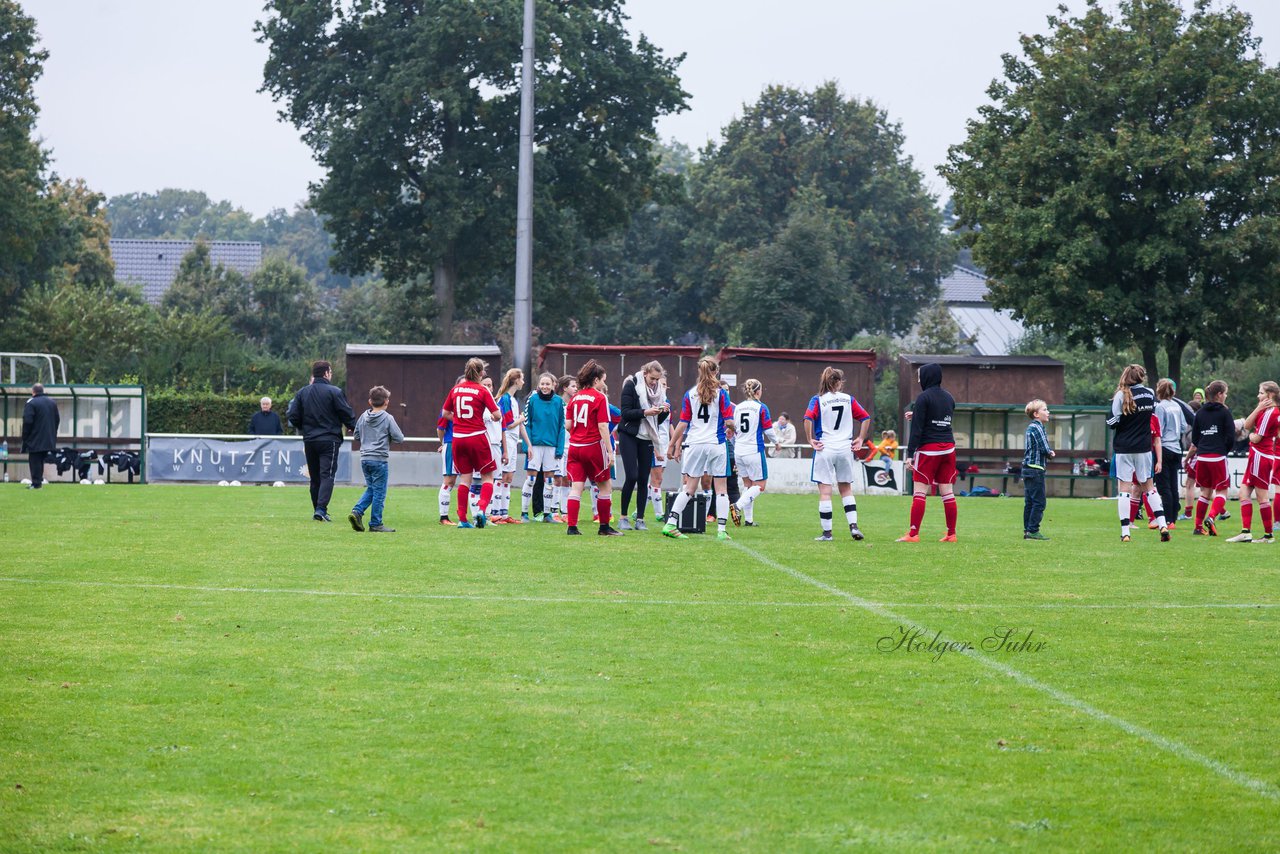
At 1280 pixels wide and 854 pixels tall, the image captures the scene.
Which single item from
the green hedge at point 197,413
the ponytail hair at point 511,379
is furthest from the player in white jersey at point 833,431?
the green hedge at point 197,413

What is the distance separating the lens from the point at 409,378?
3644 centimetres

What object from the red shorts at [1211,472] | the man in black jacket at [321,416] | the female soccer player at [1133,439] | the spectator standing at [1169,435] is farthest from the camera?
the spectator standing at [1169,435]

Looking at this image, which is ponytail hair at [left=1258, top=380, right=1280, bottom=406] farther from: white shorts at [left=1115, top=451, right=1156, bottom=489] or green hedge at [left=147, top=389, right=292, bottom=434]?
green hedge at [left=147, top=389, right=292, bottom=434]

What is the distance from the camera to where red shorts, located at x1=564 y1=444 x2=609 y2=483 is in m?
17.0

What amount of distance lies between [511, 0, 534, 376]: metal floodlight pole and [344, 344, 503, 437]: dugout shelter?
3078 mm

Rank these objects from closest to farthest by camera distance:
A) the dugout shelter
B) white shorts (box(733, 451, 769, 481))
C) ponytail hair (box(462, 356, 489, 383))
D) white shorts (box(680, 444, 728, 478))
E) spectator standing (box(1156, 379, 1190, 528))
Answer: white shorts (box(680, 444, 728, 478)) < ponytail hair (box(462, 356, 489, 383)) < white shorts (box(733, 451, 769, 481)) < spectator standing (box(1156, 379, 1190, 528)) < the dugout shelter

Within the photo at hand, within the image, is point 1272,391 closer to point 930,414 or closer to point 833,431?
point 930,414

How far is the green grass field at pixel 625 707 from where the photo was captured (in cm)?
531

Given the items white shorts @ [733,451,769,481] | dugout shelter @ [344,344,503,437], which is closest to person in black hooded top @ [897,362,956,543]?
white shorts @ [733,451,769,481]

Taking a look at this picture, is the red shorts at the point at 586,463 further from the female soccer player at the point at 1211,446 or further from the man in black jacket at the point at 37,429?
the man in black jacket at the point at 37,429

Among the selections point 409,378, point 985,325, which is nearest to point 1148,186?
point 409,378

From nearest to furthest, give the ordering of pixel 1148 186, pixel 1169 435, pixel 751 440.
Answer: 1. pixel 751 440
2. pixel 1169 435
3. pixel 1148 186

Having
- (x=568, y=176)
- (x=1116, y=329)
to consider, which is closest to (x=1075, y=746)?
(x=1116, y=329)

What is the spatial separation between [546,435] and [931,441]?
529cm
